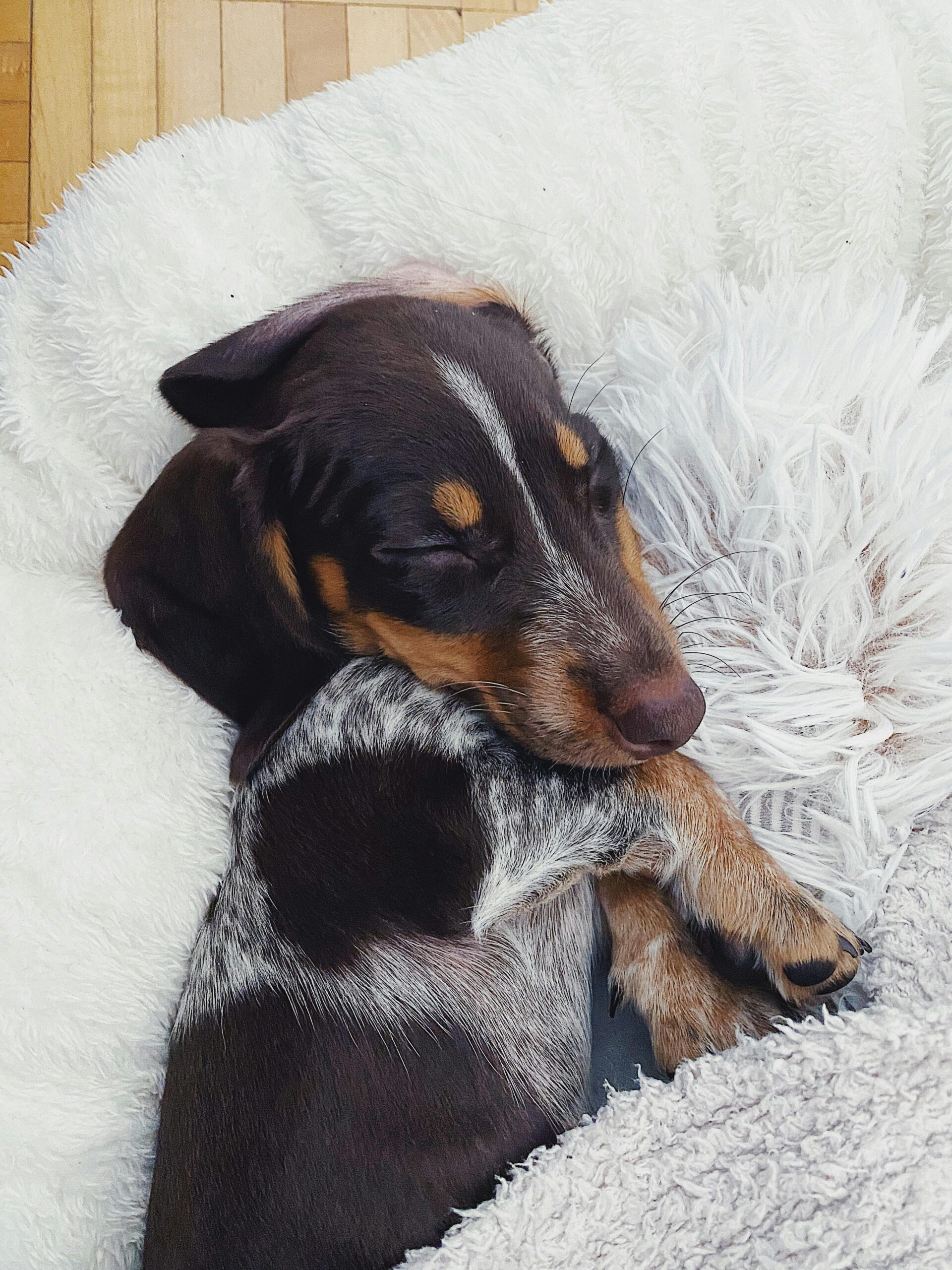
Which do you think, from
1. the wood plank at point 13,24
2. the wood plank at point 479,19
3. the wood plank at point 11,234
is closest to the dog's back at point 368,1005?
the wood plank at point 11,234

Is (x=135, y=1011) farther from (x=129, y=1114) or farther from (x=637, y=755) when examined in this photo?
(x=637, y=755)

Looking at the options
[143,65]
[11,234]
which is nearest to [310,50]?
[143,65]

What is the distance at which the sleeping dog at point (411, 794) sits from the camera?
1.49 metres

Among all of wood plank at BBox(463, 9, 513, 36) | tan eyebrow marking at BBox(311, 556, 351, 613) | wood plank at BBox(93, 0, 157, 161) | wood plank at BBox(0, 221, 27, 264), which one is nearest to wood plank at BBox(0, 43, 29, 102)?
wood plank at BBox(93, 0, 157, 161)

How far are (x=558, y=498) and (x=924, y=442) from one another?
2.13 ft

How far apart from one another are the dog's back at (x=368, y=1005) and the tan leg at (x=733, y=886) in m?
0.14

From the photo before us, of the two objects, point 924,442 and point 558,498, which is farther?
point 924,442

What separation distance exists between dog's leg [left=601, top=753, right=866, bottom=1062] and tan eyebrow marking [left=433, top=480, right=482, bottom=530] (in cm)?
49

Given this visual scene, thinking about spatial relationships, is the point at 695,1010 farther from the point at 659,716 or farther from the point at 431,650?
the point at 431,650

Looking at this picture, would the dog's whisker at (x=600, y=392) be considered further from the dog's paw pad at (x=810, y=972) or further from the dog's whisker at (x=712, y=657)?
the dog's paw pad at (x=810, y=972)

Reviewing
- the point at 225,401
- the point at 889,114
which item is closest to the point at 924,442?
the point at 889,114

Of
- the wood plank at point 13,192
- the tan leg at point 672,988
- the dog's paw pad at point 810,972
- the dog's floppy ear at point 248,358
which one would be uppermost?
the wood plank at point 13,192

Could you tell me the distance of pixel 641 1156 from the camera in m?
1.51

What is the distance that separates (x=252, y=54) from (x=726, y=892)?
273cm
